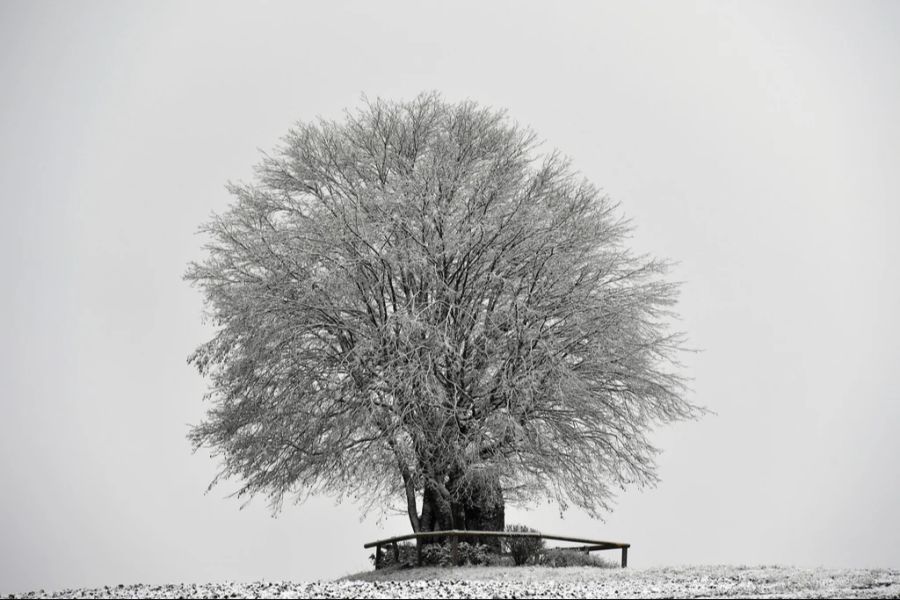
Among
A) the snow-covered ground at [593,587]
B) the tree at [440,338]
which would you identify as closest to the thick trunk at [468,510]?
the tree at [440,338]

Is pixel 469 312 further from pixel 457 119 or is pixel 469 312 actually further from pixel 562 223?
pixel 457 119

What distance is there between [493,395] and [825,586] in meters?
8.17

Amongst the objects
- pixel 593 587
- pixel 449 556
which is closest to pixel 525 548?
pixel 449 556

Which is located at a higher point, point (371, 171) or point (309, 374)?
point (371, 171)

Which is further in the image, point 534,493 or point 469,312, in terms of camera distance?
point 534,493

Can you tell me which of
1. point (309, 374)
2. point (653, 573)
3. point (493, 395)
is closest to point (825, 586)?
point (653, 573)

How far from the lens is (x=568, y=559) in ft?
A: 63.1

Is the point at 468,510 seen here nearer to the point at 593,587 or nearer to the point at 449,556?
the point at 449,556

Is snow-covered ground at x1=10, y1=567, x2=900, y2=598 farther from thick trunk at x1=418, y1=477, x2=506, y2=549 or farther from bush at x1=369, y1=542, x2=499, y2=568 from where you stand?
thick trunk at x1=418, y1=477, x2=506, y2=549

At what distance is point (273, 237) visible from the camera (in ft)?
65.9

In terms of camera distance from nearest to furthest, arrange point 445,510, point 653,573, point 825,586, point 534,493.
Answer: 1. point 825,586
2. point 653,573
3. point 445,510
4. point 534,493

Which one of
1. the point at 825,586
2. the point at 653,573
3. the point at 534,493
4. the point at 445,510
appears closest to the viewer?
the point at 825,586

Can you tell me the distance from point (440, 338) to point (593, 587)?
22.5ft

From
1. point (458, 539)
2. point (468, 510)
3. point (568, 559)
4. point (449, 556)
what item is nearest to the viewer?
point (449, 556)
